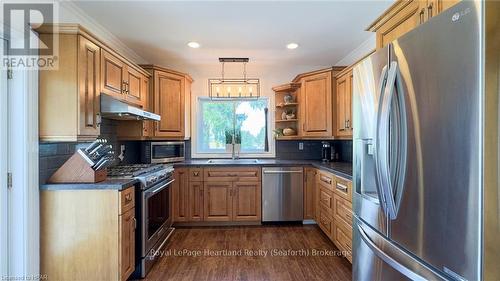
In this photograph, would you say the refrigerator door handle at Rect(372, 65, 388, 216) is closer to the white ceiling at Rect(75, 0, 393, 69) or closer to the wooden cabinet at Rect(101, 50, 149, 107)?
the white ceiling at Rect(75, 0, 393, 69)

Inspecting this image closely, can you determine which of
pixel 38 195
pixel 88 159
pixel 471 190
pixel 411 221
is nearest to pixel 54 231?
pixel 38 195

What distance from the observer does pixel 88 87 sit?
2.14 meters

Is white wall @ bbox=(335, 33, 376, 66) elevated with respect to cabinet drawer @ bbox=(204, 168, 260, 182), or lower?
elevated

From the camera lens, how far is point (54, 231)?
2.02 m

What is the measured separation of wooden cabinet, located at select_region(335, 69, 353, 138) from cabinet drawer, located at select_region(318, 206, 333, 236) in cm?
98

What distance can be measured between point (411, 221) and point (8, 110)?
2647 mm

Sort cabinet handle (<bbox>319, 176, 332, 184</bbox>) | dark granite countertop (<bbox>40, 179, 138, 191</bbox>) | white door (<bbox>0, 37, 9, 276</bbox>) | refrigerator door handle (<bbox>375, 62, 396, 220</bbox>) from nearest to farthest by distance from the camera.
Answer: refrigerator door handle (<bbox>375, 62, 396, 220</bbox>), white door (<bbox>0, 37, 9, 276</bbox>), dark granite countertop (<bbox>40, 179, 138, 191</bbox>), cabinet handle (<bbox>319, 176, 332, 184</bbox>)

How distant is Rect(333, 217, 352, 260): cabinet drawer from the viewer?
8.08ft

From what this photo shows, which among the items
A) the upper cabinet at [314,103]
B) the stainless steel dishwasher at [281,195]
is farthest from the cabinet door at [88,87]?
the upper cabinet at [314,103]

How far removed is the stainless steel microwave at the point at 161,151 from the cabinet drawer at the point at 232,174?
632mm

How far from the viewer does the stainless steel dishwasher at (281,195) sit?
375 cm

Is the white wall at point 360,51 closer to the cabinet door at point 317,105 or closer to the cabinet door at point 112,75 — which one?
the cabinet door at point 317,105

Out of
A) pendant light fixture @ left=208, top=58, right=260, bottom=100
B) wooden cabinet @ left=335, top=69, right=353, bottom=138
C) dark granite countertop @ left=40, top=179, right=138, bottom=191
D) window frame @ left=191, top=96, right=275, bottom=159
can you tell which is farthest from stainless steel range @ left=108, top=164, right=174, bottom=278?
wooden cabinet @ left=335, top=69, right=353, bottom=138

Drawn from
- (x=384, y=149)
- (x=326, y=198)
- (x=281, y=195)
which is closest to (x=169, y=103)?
(x=281, y=195)
